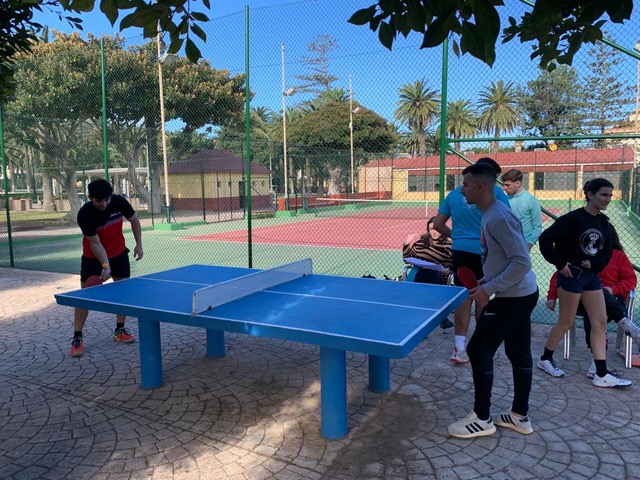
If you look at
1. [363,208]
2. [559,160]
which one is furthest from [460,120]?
[363,208]

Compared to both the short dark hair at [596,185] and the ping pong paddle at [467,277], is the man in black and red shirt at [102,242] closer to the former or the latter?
the ping pong paddle at [467,277]

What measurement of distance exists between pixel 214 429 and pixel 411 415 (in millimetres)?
1457

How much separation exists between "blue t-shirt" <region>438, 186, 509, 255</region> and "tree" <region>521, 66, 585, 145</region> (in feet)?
7.75

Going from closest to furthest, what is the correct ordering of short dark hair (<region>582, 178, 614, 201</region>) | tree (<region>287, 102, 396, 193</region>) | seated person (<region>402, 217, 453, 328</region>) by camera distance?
1. short dark hair (<region>582, 178, 614, 201</region>)
2. seated person (<region>402, 217, 453, 328</region>)
3. tree (<region>287, 102, 396, 193</region>)

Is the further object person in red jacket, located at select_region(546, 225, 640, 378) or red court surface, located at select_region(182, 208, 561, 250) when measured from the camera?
red court surface, located at select_region(182, 208, 561, 250)

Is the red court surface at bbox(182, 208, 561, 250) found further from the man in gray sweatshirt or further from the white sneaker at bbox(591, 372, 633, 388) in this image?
the man in gray sweatshirt

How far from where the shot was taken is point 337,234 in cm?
1831

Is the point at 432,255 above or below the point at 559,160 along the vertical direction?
below

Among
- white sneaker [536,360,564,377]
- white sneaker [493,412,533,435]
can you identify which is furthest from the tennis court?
white sneaker [493,412,533,435]

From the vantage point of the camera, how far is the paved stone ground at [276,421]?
3.24 m

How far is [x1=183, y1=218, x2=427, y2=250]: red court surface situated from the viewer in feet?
51.3

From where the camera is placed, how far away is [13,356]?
546cm

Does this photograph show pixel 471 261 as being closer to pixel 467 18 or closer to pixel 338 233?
pixel 467 18

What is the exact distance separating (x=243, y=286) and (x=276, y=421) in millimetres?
1135
